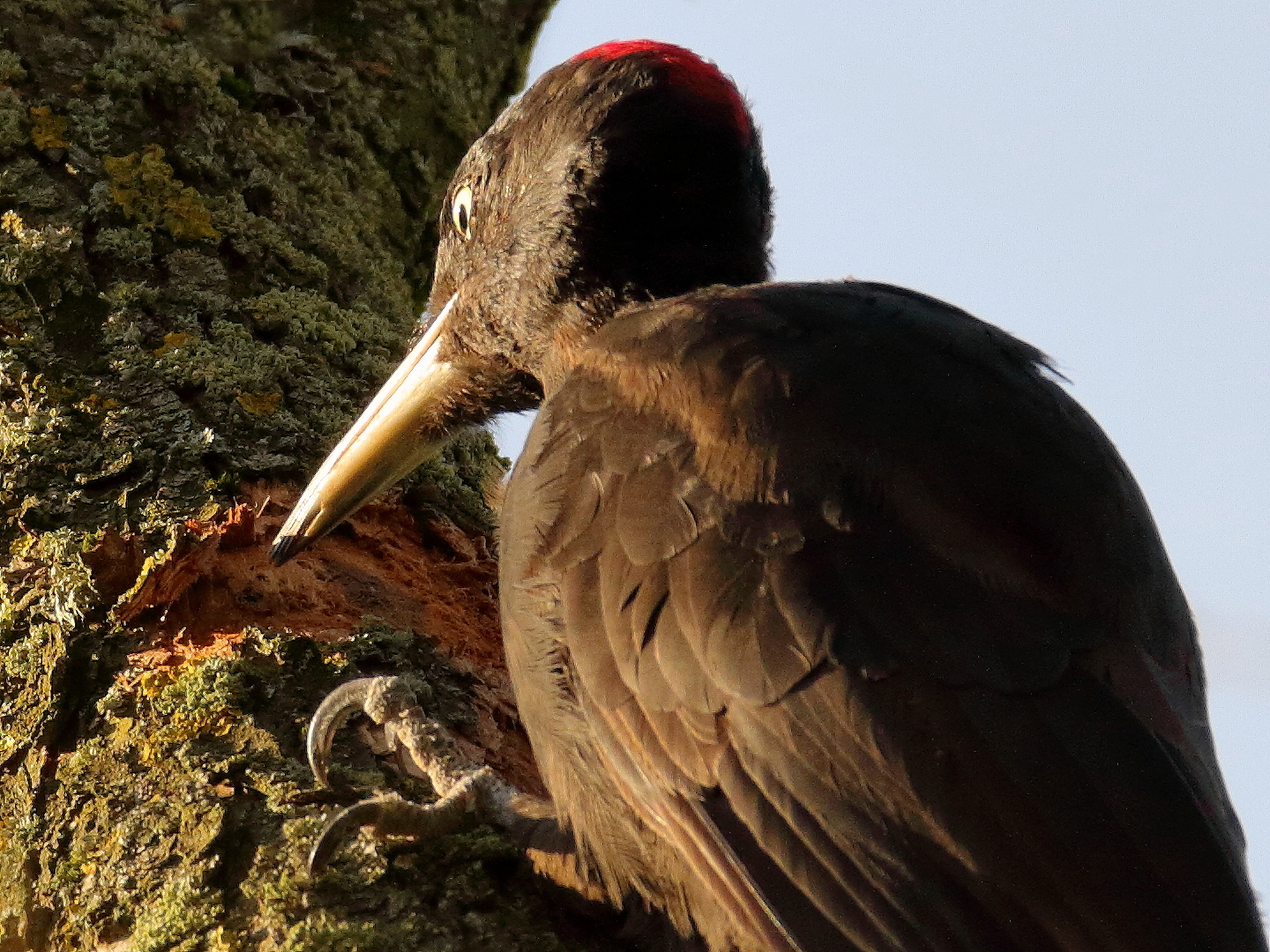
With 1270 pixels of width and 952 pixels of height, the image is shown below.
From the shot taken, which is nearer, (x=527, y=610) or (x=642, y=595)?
(x=642, y=595)

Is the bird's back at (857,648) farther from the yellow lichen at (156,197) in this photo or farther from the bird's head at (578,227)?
the yellow lichen at (156,197)

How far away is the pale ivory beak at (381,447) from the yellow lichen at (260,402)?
0.43 ft

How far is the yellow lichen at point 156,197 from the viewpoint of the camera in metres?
3.02

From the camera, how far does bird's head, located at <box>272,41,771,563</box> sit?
10.2 ft

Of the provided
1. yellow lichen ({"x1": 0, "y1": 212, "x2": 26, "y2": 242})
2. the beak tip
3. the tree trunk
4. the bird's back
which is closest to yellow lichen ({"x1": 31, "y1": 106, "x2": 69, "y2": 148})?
the tree trunk

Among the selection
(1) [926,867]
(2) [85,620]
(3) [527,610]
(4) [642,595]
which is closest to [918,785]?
(1) [926,867]

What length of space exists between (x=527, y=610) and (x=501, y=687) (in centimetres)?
32

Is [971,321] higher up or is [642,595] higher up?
[971,321]

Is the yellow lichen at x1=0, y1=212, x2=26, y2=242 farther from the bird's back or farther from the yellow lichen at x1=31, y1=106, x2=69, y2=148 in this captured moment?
the bird's back

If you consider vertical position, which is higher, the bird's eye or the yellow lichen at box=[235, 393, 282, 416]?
the bird's eye

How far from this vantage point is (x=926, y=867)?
2098 millimetres

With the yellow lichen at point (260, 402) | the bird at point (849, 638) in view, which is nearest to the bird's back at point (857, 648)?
the bird at point (849, 638)

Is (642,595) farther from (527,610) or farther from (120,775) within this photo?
(120,775)

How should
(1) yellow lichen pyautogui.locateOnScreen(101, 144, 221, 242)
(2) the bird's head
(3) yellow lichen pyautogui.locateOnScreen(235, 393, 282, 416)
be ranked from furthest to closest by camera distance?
(2) the bird's head < (1) yellow lichen pyautogui.locateOnScreen(101, 144, 221, 242) < (3) yellow lichen pyautogui.locateOnScreen(235, 393, 282, 416)
